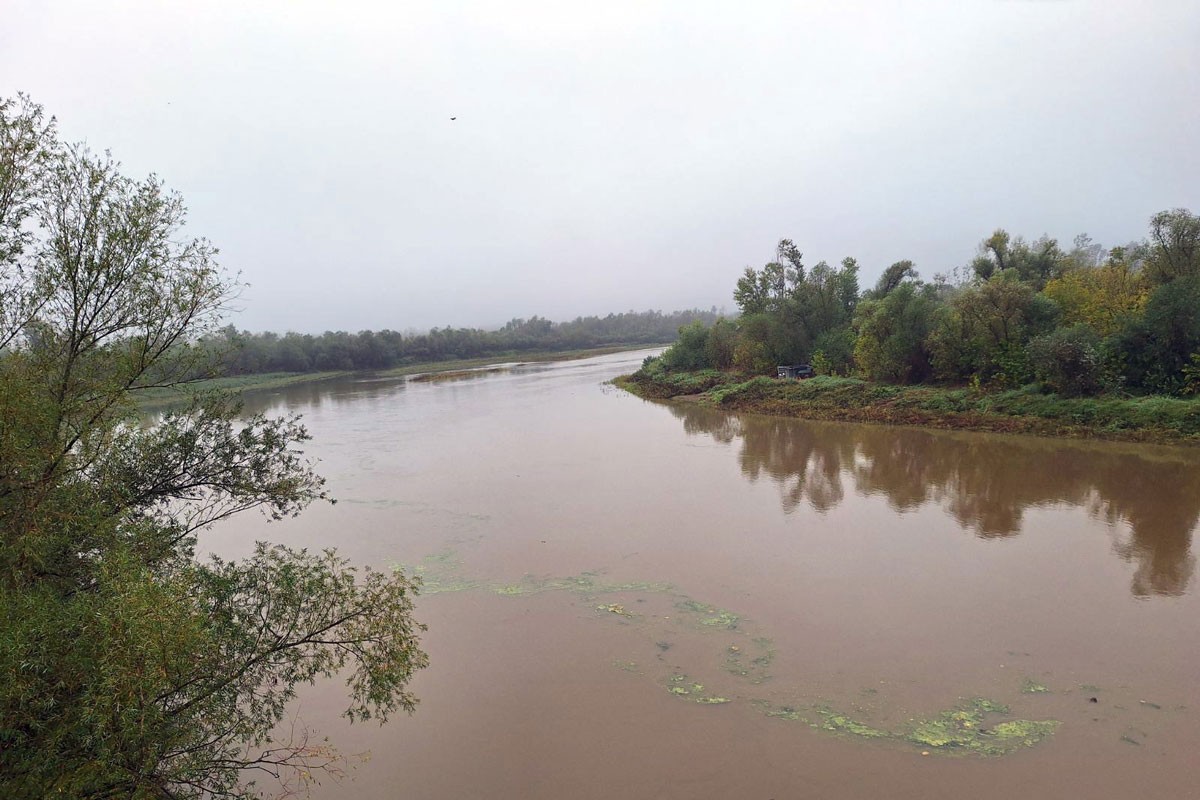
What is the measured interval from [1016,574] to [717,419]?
1533 cm

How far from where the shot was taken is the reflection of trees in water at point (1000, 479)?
9461mm

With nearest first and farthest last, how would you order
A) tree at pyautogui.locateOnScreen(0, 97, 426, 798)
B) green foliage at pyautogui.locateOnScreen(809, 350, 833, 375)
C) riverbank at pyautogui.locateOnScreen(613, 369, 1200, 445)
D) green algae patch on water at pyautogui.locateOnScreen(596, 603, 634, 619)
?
1. tree at pyautogui.locateOnScreen(0, 97, 426, 798)
2. green algae patch on water at pyautogui.locateOnScreen(596, 603, 634, 619)
3. riverbank at pyautogui.locateOnScreen(613, 369, 1200, 445)
4. green foliage at pyautogui.locateOnScreen(809, 350, 833, 375)

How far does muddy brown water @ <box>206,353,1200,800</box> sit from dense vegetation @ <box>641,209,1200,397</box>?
2.92m

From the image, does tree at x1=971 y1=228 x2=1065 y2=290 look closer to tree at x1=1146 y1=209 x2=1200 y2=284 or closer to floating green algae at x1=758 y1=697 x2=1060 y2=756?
tree at x1=1146 y1=209 x2=1200 y2=284

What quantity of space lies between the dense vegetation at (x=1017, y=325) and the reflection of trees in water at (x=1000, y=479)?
2.84 meters

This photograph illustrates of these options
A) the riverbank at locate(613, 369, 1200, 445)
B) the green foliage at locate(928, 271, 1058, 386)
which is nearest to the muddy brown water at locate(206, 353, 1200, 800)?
the riverbank at locate(613, 369, 1200, 445)

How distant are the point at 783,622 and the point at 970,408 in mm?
14029

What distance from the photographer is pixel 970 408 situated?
1828cm

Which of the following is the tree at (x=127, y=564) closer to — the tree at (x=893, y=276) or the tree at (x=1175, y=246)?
the tree at (x=1175, y=246)

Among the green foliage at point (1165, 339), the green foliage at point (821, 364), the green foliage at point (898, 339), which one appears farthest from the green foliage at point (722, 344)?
the green foliage at point (1165, 339)

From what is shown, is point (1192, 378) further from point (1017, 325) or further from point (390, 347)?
point (390, 347)

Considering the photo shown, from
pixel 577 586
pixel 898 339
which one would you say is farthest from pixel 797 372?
pixel 577 586

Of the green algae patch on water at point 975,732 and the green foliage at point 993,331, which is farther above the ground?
the green foliage at point 993,331

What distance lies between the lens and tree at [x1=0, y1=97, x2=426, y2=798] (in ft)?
10.2
